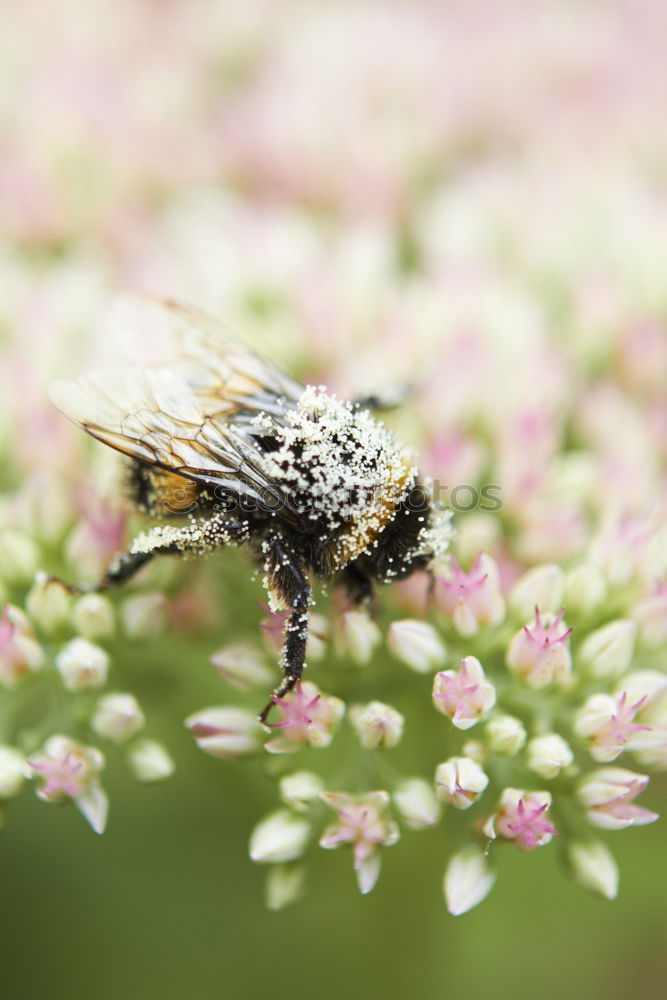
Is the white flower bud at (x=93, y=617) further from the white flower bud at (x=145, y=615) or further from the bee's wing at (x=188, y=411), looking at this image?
the bee's wing at (x=188, y=411)

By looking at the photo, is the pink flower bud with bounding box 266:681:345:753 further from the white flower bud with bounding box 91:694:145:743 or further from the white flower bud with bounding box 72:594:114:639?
the white flower bud with bounding box 72:594:114:639

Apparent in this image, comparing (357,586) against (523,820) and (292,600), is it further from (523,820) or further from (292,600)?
(523,820)

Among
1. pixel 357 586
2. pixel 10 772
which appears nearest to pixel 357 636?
pixel 357 586

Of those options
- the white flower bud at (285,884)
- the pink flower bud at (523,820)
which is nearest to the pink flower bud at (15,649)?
the white flower bud at (285,884)

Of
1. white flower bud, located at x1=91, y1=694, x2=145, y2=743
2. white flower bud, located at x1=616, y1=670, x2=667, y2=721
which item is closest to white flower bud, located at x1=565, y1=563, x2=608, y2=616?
white flower bud, located at x1=616, y1=670, x2=667, y2=721

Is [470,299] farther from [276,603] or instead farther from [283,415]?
[276,603]

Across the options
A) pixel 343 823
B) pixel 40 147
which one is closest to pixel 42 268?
pixel 40 147

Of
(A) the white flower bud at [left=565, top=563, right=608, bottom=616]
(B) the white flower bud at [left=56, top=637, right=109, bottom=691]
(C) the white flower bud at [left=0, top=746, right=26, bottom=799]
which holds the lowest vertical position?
(C) the white flower bud at [left=0, top=746, right=26, bottom=799]
